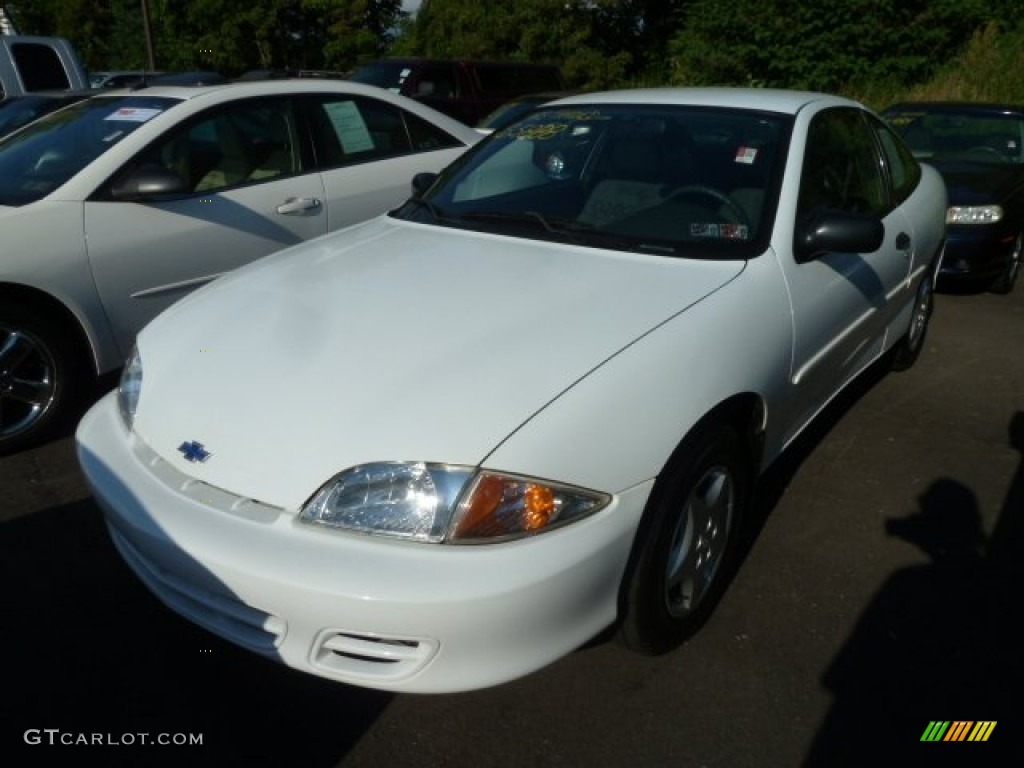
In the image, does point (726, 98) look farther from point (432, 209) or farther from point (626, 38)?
point (626, 38)

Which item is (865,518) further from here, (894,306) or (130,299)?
(130,299)

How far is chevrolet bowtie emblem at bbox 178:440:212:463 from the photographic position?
2142 mm

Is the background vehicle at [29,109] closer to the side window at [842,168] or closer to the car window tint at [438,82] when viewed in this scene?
the side window at [842,168]

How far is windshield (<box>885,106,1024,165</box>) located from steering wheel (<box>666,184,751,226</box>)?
4889 mm

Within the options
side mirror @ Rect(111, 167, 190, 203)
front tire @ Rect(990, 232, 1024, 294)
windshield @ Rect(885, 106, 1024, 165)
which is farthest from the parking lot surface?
windshield @ Rect(885, 106, 1024, 165)

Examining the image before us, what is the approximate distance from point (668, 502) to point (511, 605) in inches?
19.7

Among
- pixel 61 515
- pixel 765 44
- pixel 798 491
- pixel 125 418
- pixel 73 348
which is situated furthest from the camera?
pixel 765 44

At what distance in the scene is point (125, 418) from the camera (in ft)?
→ 8.23

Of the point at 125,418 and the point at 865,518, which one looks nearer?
the point at 125,418

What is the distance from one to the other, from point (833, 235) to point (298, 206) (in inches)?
106

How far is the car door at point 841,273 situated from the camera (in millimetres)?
2869

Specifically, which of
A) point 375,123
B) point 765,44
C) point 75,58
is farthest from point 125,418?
point 765,44

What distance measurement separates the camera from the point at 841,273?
3.10 m

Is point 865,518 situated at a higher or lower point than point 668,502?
lower
